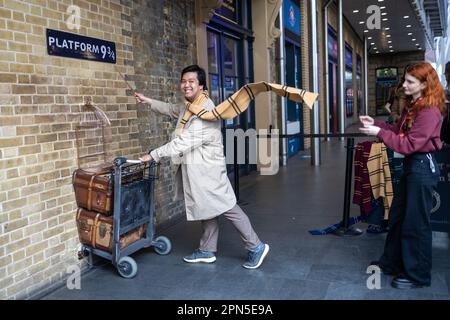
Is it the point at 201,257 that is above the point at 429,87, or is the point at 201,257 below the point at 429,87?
below

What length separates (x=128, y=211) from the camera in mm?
3688

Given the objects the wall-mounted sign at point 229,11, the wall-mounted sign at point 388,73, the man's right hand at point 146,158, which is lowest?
the man's right hand at point 146,158

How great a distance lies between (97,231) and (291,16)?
929cm

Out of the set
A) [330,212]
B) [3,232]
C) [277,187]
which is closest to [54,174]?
[3,232]

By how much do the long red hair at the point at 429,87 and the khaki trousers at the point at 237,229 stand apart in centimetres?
158

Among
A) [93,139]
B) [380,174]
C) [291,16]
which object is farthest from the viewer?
[291,16]

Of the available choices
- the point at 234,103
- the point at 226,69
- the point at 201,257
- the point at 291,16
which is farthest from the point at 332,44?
the point at 201,257

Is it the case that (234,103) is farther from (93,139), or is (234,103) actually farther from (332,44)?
(332,44)

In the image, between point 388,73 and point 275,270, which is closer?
point 275,270

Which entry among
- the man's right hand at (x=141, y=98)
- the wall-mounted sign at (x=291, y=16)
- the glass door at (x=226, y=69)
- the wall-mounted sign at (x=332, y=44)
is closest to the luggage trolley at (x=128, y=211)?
the man's right hand at (x=141, y=98)

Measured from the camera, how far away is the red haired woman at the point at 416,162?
3.10 metres

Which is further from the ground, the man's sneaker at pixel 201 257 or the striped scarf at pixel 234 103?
the striped scarf at pixel 234 103

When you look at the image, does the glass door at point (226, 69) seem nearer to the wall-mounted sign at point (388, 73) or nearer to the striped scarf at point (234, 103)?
the striped scarf at point (234, 103)

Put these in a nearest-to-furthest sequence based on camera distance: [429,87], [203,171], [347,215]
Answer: [429,87], [203,171], [347,215]
